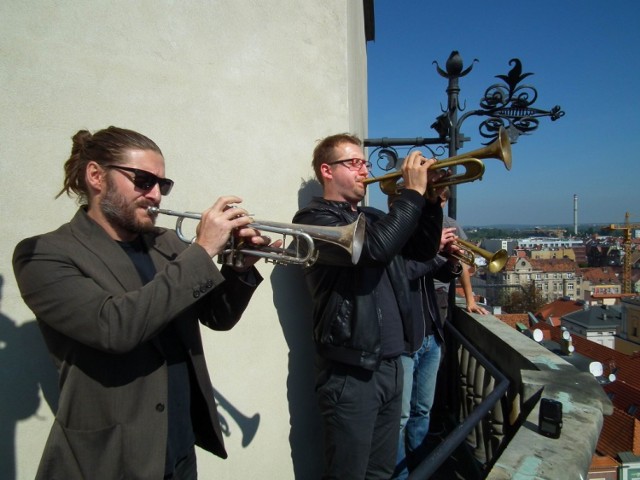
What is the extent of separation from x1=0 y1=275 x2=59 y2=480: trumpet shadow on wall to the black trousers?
5.11 feet

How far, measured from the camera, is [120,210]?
1.68m

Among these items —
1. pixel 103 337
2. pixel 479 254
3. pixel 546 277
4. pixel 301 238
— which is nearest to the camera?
pixel 103 337

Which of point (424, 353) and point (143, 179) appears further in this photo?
point (424, 353)

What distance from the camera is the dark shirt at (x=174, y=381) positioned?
172cm

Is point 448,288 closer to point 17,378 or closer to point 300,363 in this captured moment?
point 300,363

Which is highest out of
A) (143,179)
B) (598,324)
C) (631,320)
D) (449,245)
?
(143,179)

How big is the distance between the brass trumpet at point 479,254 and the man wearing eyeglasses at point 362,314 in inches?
49.9

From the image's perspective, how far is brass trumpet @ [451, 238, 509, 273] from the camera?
11.8 ft

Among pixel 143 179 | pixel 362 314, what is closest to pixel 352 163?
pixel 362 314

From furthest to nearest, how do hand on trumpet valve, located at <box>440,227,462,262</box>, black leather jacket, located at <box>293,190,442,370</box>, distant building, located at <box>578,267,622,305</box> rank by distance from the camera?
distant building, located at <box>578,267,622,305</box>
hand on trumpet valve, located at <box>440,227,462,262</box>
black leather jacket, located at <box>293,190,442,370</box>

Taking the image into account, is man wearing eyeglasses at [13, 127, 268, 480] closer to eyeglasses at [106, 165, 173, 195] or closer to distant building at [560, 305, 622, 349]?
eyeglasses at [106, 165, 173, 195]

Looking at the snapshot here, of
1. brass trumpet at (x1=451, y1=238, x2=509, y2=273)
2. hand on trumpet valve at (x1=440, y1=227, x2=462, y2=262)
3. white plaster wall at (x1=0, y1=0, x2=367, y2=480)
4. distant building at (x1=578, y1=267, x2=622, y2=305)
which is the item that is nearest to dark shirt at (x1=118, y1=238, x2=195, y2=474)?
white plaster wall at (x1=0, y1=0, x2=367, y2=480)

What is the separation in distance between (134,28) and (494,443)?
375 cm

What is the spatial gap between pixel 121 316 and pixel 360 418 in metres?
1.45
